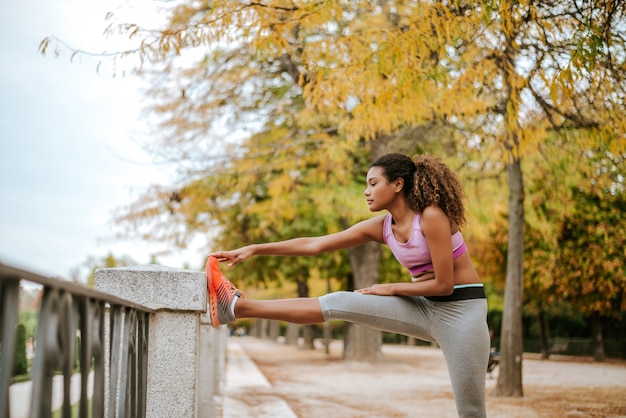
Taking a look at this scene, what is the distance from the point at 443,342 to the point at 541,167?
1244 cm

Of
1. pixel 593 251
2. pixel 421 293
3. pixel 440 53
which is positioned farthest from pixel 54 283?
pixel 593 251

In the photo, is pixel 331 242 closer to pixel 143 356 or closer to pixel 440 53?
pixel 143 356

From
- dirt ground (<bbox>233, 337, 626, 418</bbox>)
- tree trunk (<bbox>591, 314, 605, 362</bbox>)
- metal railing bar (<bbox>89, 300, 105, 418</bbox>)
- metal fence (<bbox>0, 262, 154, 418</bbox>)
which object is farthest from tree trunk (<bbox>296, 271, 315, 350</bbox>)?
metal railing bar (<bbox>89, 300, 105, 418</bbox>)

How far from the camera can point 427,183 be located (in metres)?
4.15

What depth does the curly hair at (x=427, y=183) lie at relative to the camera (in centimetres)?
412

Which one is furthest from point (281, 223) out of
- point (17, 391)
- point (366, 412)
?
point (17, 391)

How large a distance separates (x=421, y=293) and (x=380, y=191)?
69 centimetres

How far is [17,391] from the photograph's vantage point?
229cm

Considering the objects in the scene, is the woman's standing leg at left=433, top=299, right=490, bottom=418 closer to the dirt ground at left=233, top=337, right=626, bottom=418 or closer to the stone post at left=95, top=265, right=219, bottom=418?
the stone post at left=95, top=265, right=219, bottom=418

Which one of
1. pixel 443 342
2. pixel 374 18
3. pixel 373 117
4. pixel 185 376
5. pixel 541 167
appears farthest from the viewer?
pixel 541 167

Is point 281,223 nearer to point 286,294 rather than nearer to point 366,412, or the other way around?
point 366,412

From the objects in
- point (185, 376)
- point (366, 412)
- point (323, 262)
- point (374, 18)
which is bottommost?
point (366, 412)

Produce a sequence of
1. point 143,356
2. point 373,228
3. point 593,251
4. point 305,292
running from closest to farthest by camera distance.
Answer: point 143,356 → point 373,228 → point 593,251 → point 305,292

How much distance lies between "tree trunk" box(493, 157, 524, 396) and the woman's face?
7666 mm
